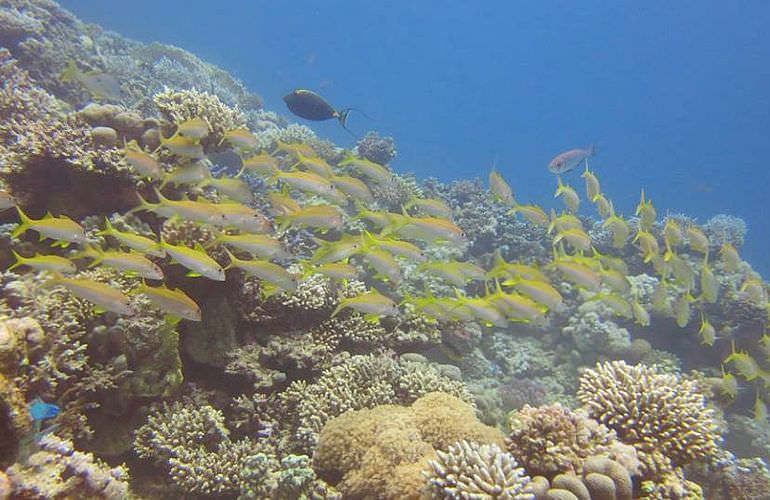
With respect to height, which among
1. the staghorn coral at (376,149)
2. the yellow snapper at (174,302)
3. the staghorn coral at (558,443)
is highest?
the staghorn coral at (376,149)

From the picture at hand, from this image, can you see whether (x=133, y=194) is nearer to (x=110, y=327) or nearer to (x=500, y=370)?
(x=110, y=327)

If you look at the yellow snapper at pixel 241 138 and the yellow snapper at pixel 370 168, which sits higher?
the yellow snapper at pixel 370 168

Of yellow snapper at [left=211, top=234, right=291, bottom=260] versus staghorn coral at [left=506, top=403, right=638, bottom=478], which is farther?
yellow snapper at [left=211, top=234, right=291, bottom=260]

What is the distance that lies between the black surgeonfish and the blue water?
63.9 m

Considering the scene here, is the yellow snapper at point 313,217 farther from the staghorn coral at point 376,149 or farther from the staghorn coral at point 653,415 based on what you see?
the staghorn coral at point 376,149

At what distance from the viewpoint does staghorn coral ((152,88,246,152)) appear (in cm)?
691

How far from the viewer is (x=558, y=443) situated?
377 cm

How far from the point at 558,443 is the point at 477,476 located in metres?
0.99

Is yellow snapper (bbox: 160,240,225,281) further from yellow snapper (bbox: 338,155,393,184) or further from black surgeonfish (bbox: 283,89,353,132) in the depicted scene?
black surgeonfish (bbox: 283,89,353,132)

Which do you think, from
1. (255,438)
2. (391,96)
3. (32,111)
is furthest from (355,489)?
(391,96)

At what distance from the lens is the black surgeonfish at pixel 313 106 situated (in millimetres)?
8914

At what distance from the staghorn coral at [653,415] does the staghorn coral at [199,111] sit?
622 centimetres

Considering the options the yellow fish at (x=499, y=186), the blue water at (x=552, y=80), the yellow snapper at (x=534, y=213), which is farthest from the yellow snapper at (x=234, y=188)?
the blue water at (x=552, y=80)

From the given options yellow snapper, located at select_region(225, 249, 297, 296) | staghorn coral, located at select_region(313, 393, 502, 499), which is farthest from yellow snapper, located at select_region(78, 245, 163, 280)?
staghorn coral, located at select_region(313, 393, 502, 499)
